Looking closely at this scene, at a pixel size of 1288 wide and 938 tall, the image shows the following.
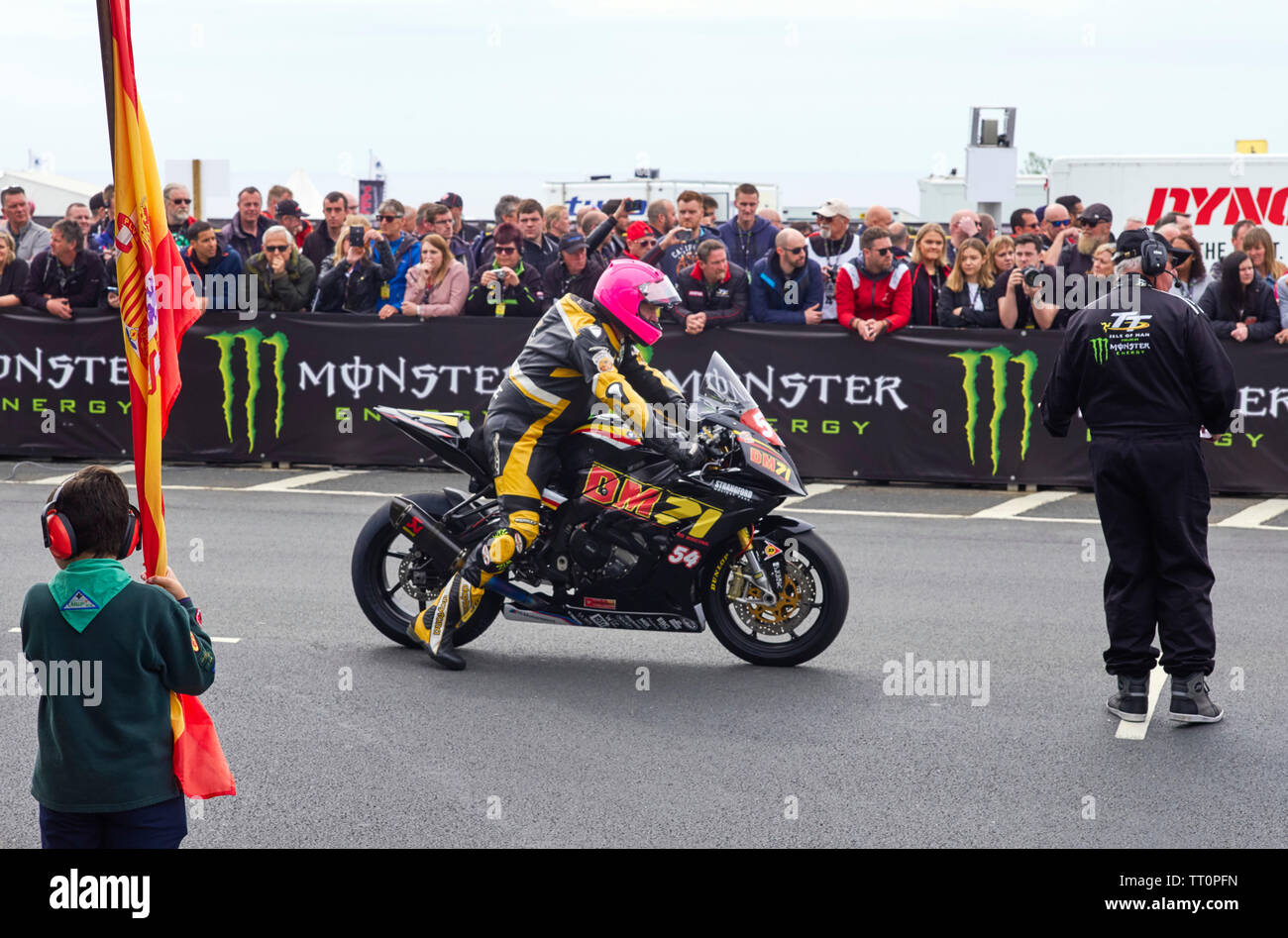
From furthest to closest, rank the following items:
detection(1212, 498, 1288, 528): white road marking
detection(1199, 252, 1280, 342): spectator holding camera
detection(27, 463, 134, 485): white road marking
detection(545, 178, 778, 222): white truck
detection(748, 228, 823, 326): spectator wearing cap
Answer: detection(545, 178, 778, 222): white truck → detection(748, 228, 823, 326): spectator wearing cap → detection(27, 463, 134, 485): white road marking → detection(1199, 252, 1280, 342): spectator holding camera → detection(1212, 498, 1288, 528): white road marking

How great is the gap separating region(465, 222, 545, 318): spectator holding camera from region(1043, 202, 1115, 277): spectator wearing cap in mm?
4455

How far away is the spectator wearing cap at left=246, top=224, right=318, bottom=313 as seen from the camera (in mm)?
14234

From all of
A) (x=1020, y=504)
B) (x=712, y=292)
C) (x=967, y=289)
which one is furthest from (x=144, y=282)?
(x=967, y=289)

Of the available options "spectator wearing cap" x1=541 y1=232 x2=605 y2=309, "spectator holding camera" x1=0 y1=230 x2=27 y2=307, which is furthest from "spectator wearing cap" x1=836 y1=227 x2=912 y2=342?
"spectator holding camera" x1=0 y1=230 x2=27 y2=307

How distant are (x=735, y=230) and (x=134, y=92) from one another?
38.1 ft

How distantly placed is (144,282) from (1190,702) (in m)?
4.52

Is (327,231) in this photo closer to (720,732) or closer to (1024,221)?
(1024,221)

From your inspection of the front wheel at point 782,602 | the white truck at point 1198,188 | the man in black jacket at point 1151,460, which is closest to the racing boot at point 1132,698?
the man in black jacket at point 1151,460

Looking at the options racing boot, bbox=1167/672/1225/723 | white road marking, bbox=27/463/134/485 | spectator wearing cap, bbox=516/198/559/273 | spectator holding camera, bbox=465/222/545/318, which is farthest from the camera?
spectator wearing cap, bbox=516/198/559/273

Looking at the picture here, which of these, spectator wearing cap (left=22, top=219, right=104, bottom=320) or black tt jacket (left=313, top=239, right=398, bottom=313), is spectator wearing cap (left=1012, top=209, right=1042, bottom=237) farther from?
spectator wearing cap (left=22, top=219, right=104, bottom=320)

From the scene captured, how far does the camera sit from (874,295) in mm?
13227

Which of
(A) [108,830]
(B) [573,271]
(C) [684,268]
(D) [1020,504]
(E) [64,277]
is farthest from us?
(E) [64,277]

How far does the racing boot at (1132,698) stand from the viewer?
264 inches

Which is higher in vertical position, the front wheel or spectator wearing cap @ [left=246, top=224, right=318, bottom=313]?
spectator wearing cap @ [left=246, top=224, right=318, bottom=313]
